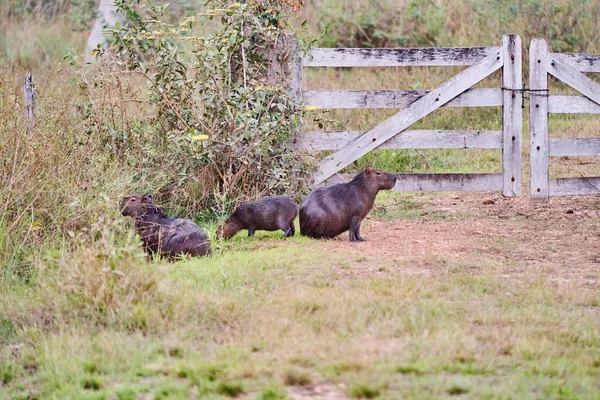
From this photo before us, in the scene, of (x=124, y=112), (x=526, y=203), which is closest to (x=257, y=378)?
(x=124, y=112)

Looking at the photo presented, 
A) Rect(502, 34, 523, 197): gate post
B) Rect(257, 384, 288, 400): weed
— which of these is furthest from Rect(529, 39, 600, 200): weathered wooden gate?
Rect(257, 384, 288, 400): weed

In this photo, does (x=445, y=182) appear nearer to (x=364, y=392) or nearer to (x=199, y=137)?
(x=199, y=137)

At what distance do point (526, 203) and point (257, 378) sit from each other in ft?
19.8

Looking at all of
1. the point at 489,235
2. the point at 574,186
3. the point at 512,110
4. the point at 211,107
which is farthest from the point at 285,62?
the point at 574,186

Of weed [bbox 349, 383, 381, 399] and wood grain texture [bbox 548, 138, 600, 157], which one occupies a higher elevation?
wood grain texture [bbox 548, 138, 600, 157]

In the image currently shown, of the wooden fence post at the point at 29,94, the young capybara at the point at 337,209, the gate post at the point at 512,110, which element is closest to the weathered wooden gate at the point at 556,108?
the gate post at the point at 512,110

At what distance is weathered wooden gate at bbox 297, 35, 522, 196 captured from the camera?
31.5ft

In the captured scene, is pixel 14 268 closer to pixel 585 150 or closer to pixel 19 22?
pixel 585 150

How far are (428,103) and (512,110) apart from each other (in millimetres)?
892

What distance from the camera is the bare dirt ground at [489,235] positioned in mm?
7344

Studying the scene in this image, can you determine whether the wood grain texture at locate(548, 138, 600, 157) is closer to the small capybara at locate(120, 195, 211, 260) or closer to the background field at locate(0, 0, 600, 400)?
the background field at locate(0, 0, 600, 400)

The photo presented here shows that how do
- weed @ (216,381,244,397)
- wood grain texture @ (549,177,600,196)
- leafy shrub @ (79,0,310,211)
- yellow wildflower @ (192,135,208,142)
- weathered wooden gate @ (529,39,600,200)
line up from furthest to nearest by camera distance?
wood grain texture @ (549,177,600,196) → weathered wooden gate @ (529,39,600,200) → leafy shrub @ (79,0,310,211) → yellow wildflower @ (192,135,208,142) → weed @ (216,381,244,397)

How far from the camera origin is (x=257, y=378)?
475 centimetres

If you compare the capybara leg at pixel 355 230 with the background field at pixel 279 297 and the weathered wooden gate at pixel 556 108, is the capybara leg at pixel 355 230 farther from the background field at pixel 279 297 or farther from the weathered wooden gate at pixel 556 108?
the weathered wooden gate at pixel 556 108
